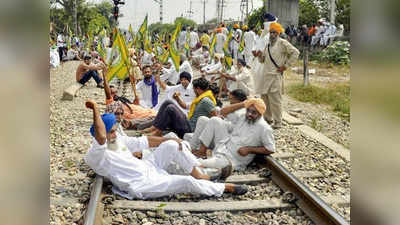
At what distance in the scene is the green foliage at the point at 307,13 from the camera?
3547cm

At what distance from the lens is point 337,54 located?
20062 millimetres

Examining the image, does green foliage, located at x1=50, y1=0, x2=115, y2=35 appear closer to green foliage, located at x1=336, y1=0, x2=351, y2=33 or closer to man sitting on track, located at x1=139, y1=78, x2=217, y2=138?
green foliage, located at x1=336, y1=0, x2=351, y2=33

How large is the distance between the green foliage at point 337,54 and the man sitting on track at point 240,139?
15338 millimetres

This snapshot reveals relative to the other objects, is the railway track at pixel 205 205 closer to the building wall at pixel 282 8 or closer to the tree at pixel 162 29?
the building wall at pixel 282 8

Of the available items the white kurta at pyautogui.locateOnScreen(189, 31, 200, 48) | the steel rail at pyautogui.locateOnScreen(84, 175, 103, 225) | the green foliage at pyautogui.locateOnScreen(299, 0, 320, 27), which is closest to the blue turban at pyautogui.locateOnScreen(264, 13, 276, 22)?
the steel rail at pyautogui.locateOnScreen(84, 175, 103, 225)

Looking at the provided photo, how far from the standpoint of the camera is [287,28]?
18.9 metres

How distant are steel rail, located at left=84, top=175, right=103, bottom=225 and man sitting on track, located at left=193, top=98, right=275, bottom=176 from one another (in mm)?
1195

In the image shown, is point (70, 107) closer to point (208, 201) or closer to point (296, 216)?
point (208, 201)

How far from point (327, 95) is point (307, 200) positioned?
8148 mm

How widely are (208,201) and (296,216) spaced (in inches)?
32.6

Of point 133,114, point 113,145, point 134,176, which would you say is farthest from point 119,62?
point 134,176
